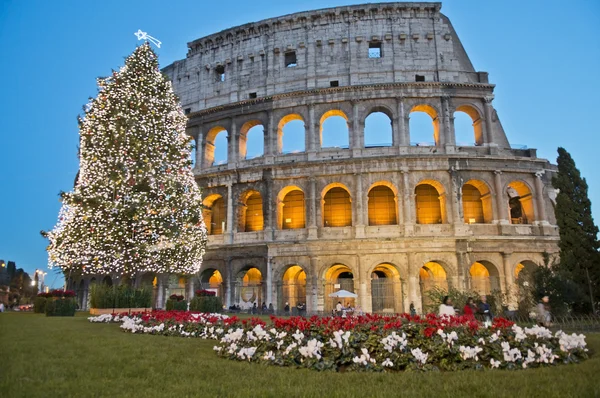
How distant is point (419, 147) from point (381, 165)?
3.06 m

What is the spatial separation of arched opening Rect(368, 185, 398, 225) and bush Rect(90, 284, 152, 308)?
15.4 meters

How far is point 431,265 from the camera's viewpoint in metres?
27.2

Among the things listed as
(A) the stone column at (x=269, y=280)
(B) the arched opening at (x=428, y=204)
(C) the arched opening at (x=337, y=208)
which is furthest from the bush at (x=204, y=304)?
(B) the arched opening at (x=428, y=204)

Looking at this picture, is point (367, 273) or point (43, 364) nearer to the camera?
point (43, 364)

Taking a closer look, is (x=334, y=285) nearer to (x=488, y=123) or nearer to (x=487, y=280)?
(x=487, y=280)

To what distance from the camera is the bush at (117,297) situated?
19266mm

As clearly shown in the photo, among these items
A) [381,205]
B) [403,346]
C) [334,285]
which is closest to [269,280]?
[334,285]

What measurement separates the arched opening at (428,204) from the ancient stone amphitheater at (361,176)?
0.27 feet

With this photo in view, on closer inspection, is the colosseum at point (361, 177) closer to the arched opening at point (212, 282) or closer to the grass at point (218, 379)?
the arched opening at point (212, 282)

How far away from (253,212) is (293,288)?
6309 millimetres

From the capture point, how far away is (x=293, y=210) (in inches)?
1161

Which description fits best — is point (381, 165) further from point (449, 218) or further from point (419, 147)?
point (449, 218)

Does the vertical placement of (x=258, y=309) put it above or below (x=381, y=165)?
below

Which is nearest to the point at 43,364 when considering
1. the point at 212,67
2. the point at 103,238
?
the point at 103,238
